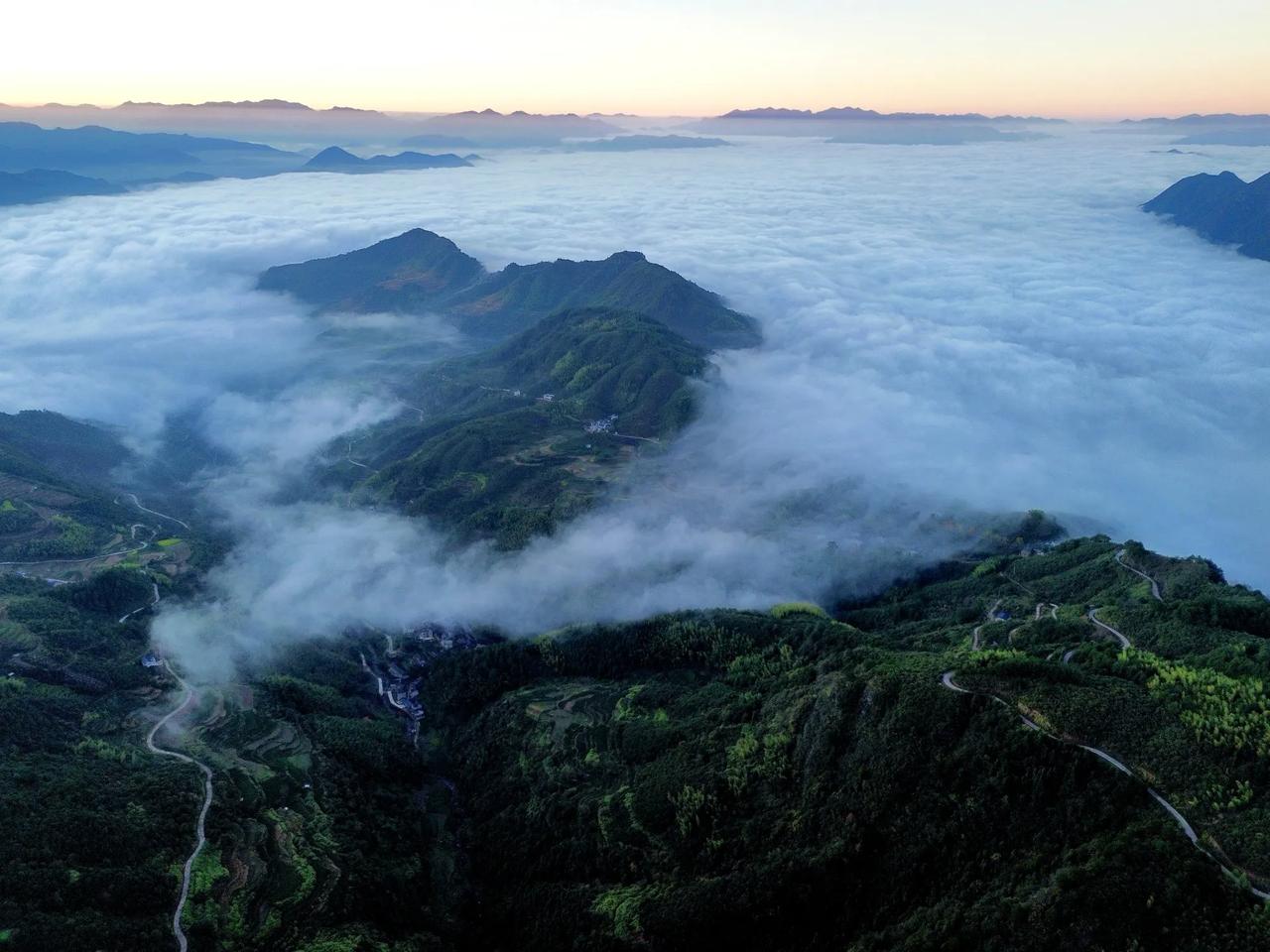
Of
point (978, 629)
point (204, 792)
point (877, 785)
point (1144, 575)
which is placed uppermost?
point (1144, 575)

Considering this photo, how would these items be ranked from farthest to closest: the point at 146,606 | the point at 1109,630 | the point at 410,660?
the point at 410,660
the point at 146,606
the point at 1109,630

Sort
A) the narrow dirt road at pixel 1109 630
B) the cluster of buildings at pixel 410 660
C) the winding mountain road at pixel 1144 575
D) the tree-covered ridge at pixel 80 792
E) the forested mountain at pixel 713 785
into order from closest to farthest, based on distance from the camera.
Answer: the forested mountain at pixel 713 785 → the tree-covered ridge at pixel 80 792 → the narrow dirt road at pixel 1109 630 → the winding mountain road at pixel 1144 575 → the cluster of buildings at pixel 410 660

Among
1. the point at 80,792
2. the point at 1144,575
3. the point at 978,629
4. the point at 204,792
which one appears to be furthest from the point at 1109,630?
the point at 80,792

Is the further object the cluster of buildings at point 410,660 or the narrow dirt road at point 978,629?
the cluster of buildings at point 410,660

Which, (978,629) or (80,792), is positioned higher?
(978,629)

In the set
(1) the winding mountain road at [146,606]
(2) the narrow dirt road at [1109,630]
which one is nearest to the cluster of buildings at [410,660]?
(1) the winding mountain road at [146,606]

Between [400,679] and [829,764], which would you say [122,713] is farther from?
[829,764]

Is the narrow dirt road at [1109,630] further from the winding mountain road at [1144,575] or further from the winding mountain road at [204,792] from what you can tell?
the winding mountain road at [204,792]

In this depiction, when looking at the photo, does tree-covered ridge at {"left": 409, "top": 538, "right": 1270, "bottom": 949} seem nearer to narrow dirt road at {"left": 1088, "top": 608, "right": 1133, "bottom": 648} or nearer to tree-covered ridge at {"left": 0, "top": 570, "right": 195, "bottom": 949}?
narrow dirt road at {"left": 1088, "top": 608, "right": 1133, "bottom": 648}

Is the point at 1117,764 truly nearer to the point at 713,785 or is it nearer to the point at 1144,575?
the point at 713,785
